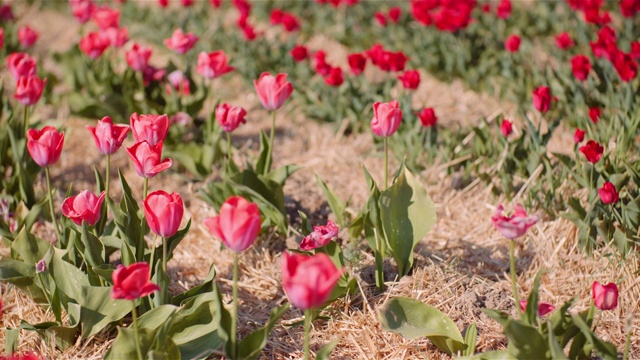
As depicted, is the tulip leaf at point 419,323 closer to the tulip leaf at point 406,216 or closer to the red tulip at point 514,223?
the tulip leaf at point 406,216

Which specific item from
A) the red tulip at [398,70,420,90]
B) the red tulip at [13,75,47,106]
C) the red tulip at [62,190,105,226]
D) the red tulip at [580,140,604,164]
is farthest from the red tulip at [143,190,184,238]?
the red tulip at [398,70,420,90]

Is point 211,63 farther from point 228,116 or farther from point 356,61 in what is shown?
point 356,61

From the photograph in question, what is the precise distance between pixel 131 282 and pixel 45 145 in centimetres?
77

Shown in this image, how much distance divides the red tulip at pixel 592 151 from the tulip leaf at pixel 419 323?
91cm

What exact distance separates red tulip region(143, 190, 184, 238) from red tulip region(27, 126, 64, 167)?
531 mm

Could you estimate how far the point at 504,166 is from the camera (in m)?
3.38

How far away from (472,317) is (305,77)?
2639 mm

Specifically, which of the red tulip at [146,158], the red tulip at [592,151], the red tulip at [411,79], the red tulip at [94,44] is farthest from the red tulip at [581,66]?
the red tulip at [94,44]

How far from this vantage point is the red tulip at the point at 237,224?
1792 mm

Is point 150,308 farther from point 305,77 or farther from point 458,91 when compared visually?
point 458,91

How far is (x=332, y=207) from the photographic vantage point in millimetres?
3078

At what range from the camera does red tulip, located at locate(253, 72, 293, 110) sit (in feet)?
9.18

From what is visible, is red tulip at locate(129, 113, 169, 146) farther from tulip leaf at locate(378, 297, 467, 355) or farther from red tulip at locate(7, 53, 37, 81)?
red tulip at locate(7, 53, 37, 81)

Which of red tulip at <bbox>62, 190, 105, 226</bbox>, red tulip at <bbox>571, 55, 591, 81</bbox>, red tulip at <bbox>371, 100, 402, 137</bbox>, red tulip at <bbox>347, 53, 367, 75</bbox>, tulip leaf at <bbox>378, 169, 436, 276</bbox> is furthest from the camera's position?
red tulip at <bbox>347, 53, 367, 75</bbox>
